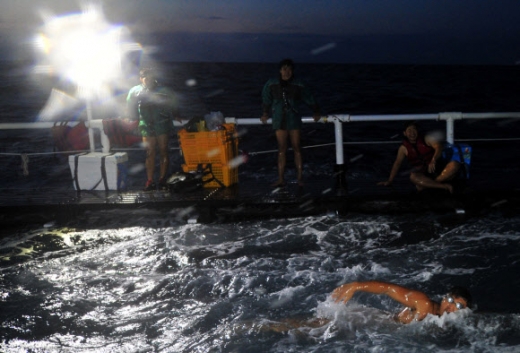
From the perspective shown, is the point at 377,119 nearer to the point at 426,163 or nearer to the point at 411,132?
the point at 411,132

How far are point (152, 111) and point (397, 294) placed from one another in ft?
18.2

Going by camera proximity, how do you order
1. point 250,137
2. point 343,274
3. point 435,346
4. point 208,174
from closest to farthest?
point 435,346
point 343,274
point 208,174
point 250,137

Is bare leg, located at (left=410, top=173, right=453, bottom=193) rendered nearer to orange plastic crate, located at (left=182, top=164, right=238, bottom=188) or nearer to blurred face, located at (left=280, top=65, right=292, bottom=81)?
blurred face, located at (left=280, top=65, right=292, bottom=81)

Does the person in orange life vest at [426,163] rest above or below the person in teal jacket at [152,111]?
below

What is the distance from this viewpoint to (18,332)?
224 inches

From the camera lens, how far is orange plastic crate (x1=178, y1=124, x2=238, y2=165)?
955 cm

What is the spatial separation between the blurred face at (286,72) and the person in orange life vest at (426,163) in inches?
77.6

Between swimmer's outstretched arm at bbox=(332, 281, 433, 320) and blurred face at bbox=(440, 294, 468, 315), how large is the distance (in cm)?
15

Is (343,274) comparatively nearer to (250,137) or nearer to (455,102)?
(250,137)

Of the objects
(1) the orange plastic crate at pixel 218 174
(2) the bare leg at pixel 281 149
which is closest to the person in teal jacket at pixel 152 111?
(1) the orange plastic crate at pixel 218 174

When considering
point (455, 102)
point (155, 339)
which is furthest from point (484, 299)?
point (455, 102)

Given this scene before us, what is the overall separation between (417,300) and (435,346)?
46 cm

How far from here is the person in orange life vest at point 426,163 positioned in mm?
8812

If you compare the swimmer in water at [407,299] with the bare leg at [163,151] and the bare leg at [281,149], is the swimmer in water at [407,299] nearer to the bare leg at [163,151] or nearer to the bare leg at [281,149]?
the bare leg at [281,149]
